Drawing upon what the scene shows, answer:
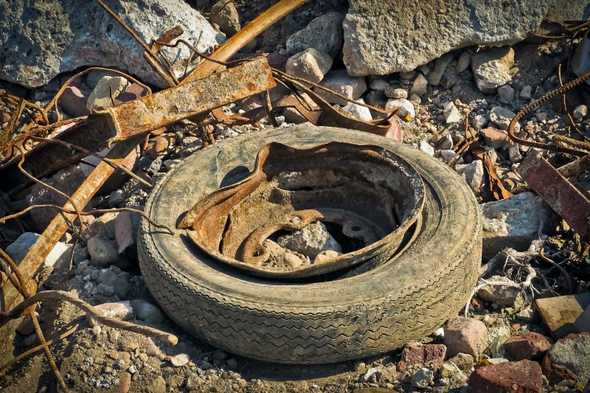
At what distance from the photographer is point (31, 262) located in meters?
4.11

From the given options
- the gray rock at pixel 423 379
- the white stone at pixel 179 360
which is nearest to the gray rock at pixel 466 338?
the gray rock at pixel 423 379

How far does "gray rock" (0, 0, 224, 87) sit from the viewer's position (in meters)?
5.98

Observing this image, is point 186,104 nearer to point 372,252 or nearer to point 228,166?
point 228,166

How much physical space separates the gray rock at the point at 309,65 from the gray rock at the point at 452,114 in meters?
1.10

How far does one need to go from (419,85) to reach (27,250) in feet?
11.4

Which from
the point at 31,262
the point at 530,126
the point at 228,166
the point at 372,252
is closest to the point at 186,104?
the point at 228,166

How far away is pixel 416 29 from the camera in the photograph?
5.70m

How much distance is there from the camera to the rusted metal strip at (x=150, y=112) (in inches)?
171

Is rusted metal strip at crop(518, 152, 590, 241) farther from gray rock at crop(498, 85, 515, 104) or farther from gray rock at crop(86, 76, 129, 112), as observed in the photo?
gray rock at crop(86, 76, 129, 112)

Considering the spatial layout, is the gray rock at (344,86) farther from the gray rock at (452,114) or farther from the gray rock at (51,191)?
the gray rock at (51,191)

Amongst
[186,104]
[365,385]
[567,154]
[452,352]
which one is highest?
[186,104]

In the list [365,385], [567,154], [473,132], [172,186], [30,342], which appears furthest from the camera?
[473,132]

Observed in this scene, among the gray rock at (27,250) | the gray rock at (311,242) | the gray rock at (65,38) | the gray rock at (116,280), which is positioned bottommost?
the gray rock at (311,242)

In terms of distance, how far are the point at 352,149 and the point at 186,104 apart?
1180 mm
